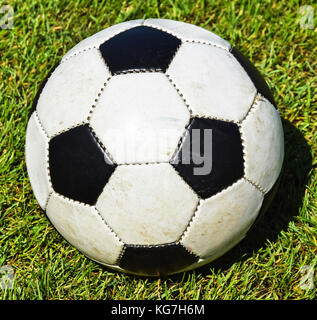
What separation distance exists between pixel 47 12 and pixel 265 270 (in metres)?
2.76

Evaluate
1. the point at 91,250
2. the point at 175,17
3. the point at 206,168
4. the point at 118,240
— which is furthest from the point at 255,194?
the point at 175,17

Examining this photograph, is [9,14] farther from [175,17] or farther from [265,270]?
[265,270]

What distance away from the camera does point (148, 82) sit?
2562 mm

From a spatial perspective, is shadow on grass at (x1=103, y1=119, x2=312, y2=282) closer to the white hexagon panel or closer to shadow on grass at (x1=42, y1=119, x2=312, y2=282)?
shadow on grass at (x1=42, y1=119, x2=312, y2=282)

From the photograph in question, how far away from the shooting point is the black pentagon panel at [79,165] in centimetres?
254

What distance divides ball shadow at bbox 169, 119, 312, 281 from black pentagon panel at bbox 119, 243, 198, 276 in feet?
1.46

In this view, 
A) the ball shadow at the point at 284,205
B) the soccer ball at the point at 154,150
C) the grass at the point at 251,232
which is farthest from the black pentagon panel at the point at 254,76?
the grass at the point at 251,232

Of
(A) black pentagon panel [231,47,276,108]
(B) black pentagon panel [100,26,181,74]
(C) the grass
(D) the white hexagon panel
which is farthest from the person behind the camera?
(C) the grass

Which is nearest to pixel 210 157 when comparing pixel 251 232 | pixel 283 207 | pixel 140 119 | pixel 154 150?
pixel 154 150

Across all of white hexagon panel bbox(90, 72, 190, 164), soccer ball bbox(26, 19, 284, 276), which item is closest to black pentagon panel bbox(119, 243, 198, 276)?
soccer ball bbox(26, 19, 284, 276)

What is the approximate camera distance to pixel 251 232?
328cm

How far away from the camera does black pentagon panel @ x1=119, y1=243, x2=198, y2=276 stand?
2652mm

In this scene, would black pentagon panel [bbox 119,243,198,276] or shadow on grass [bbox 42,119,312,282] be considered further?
shadow on grass [bbox 42,119,312,282]

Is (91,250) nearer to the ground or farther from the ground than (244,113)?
nearer to the ground
